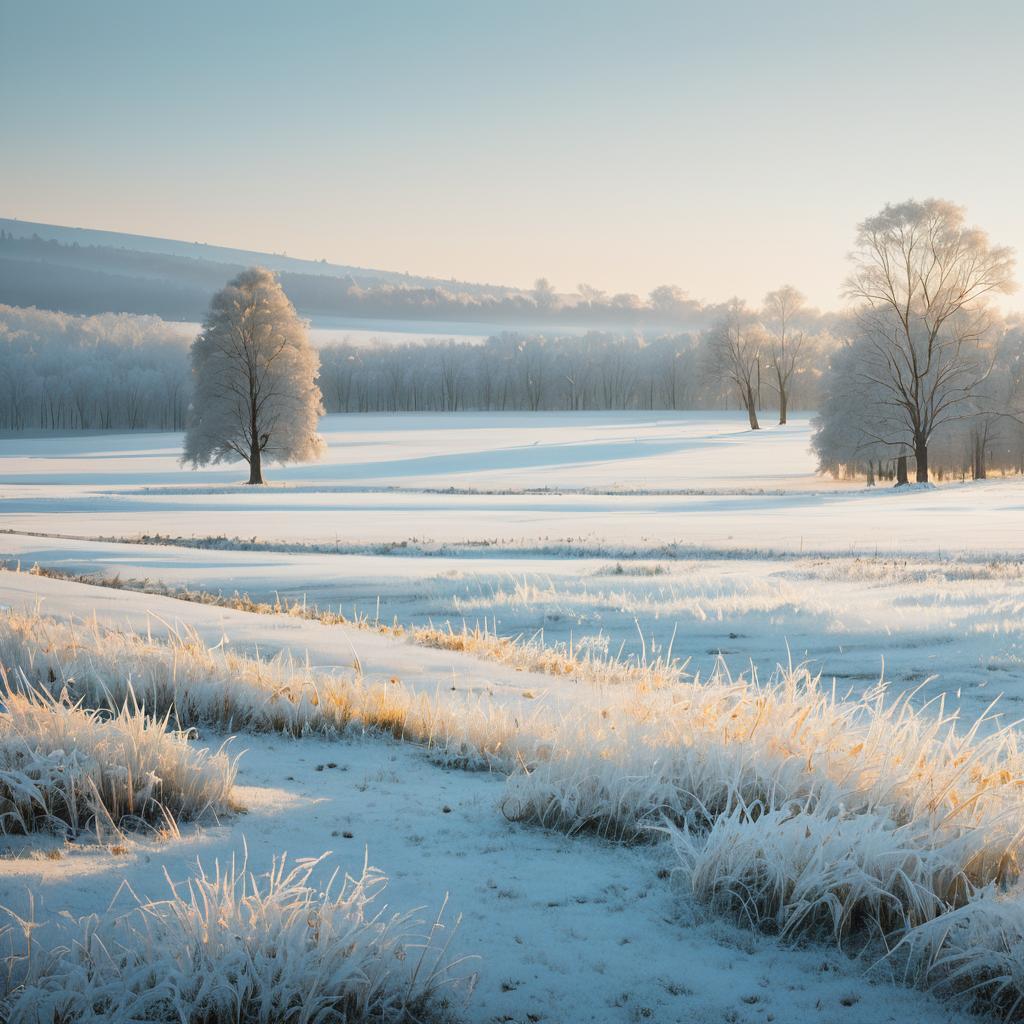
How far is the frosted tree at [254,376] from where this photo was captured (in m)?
38.2

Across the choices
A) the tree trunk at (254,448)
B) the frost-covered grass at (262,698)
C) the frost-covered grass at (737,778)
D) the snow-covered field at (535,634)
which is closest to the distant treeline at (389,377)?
the tree trunk at (254,448)

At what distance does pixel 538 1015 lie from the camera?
217 centimetres

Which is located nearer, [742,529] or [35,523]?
[742,529]

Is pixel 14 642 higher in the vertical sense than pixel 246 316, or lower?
lower

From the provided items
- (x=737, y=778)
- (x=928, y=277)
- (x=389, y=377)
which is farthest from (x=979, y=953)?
(x=389, y=377)

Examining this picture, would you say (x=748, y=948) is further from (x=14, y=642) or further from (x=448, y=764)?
(x=14, y=642)

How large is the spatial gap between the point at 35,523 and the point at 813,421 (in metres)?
35.1

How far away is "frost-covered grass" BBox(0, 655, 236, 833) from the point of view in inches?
124

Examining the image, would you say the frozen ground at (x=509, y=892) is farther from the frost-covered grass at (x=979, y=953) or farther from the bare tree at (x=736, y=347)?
the bare tree at (x=736, y=347)

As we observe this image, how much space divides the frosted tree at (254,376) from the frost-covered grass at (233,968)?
124 ft

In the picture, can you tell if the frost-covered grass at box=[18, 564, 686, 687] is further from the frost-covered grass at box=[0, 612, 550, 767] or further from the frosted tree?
the frosted tree

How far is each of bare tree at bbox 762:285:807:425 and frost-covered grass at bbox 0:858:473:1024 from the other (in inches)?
2781

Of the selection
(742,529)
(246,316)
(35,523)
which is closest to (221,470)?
(246,316)

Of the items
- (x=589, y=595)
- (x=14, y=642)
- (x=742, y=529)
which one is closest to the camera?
(x=14, y=642)
